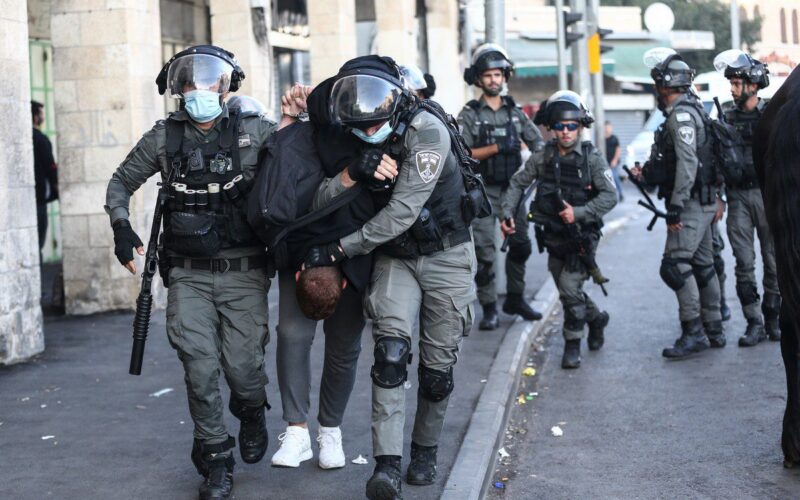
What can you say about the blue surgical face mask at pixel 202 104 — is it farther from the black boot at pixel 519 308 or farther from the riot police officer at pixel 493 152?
the black boot at pixel 519 308

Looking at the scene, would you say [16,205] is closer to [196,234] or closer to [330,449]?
[196,234]

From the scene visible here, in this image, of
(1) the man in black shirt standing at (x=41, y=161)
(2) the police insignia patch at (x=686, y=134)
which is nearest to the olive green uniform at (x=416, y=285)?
(2) the police insignia patch at (x=686, y=134)

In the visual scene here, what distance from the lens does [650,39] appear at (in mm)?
39625

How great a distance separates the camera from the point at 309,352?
562 cm

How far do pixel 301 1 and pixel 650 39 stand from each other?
22.2 m

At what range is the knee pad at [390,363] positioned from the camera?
5.10 meters

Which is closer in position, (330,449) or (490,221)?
(330,449)

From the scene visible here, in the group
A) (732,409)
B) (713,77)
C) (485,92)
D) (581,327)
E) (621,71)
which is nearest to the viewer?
(732,409)

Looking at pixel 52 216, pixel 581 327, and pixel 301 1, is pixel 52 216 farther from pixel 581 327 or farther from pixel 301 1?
pixel 581 327

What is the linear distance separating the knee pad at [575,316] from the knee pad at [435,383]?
10.9 feet

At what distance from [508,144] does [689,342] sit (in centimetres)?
213

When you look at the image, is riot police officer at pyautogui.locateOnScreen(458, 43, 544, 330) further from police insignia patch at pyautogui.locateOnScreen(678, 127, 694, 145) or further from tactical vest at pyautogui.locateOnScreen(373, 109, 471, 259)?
tactical vest at pyautogui.locateOnScreen(373, 109, 471, 259)

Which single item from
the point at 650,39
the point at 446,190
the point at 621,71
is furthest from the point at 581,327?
the point at 650,39

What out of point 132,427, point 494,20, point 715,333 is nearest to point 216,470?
point 132,427
